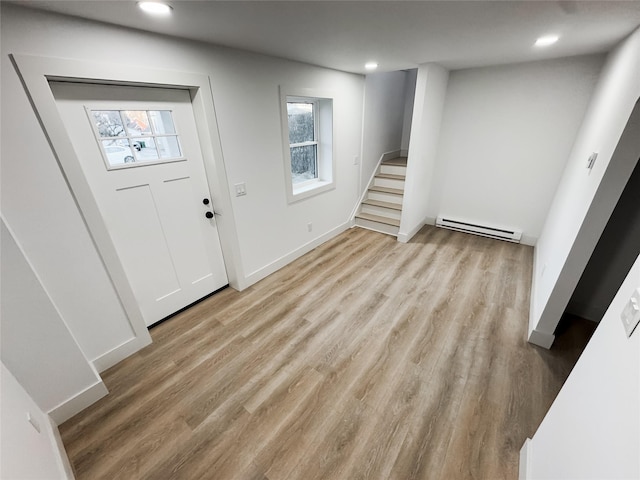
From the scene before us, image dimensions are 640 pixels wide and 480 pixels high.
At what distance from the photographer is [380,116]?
4328 millimetres

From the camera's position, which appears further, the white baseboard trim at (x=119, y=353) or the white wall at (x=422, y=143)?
the white wall at (x=422, y=143)

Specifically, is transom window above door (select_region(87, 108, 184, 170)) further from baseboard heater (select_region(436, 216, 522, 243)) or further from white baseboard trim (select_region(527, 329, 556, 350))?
baseboard heater (select_region(436, 216, 522, 243))

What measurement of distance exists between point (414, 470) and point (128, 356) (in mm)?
2130

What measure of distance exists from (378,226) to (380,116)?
73.4 inches

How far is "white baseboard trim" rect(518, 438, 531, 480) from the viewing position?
1.25 meters

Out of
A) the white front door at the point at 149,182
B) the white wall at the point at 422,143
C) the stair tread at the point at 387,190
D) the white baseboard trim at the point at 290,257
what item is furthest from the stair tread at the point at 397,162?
the white front door at the point at 149,182

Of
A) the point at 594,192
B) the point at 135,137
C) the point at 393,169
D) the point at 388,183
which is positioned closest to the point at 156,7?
the point at 135,137

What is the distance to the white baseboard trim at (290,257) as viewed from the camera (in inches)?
114

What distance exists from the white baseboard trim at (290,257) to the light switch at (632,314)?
8.77 ft

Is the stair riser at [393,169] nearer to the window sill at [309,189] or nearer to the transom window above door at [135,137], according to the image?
the window sill at [309,189]

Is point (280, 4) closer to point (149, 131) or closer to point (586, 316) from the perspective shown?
point (149, 131)

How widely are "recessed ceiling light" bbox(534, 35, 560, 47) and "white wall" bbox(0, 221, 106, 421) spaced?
12.1ft

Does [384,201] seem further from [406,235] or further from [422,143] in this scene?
[422,143]

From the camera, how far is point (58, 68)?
54.3 inches
